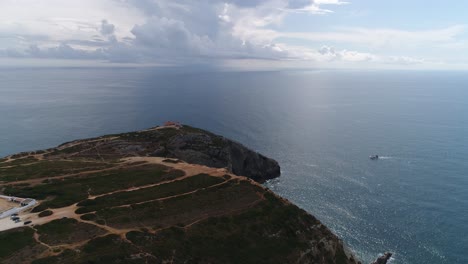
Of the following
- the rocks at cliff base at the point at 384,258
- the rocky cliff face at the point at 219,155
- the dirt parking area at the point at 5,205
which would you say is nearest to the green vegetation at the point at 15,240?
the dirt parking area at the point at 5,205

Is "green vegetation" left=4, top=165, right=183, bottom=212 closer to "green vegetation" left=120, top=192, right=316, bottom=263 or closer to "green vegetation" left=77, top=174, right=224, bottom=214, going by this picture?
"green vegetation" left=77, top=174, right=224, bottom=214

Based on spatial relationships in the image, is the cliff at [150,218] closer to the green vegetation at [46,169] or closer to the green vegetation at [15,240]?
the green vegetation at [15,240]

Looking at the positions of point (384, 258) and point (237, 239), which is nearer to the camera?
point (237, 239)

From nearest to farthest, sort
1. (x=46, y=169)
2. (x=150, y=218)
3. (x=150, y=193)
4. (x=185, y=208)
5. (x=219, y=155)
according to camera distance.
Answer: (x=150, y=218), (x=185, y=208), (x=150, y=193), (x=46, y=169), (x=219, y=155)

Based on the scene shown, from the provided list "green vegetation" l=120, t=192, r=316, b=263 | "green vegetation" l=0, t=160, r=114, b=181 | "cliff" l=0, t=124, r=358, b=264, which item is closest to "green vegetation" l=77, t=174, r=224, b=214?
"cliff" l=0, t=124, r=358, b=264

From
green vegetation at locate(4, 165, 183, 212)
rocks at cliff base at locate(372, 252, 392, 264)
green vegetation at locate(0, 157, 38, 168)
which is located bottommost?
rocks at cliff base at locate(372, 252, 392, 264)

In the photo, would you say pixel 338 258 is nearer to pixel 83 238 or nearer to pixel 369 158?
pixel 83 238

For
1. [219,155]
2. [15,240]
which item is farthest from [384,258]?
[15,240]

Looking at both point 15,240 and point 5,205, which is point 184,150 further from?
point 15,240

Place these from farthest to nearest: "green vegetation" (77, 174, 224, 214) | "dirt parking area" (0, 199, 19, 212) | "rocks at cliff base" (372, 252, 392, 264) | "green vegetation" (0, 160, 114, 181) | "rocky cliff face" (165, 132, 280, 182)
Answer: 1. "rocky cliff face" (165, 132, 280, 182)
2. "green vegetation" (0, 160, 114, 181)
3. "rocks at cliff base" (372, 252, 392, 264)
4. "green vegetation" (77, 174, 224, 214)
5. "dirt parking area" (0, 199, 19, 212)
